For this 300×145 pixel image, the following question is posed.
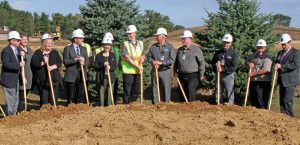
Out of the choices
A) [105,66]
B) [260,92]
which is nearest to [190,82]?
[260,92]

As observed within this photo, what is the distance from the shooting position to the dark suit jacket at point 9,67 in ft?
35.0

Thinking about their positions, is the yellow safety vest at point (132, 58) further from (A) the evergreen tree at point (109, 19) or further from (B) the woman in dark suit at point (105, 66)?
(A) the evergreen tree at point (109, 19)

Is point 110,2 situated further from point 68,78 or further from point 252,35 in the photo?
point 68,78

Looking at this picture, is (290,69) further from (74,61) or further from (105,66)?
(74,61)

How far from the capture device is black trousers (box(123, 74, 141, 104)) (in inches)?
456

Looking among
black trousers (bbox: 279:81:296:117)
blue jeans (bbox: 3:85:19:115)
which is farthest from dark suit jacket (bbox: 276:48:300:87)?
blue jeans (bbox: 3:85:19:115)

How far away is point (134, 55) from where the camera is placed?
456 inches

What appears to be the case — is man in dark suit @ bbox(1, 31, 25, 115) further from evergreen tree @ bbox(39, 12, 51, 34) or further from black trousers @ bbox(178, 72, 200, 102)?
evergreen tree @ bbox(39, 12, 51, 34)

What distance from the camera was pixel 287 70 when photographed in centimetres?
1102

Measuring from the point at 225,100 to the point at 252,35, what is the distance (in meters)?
4.38

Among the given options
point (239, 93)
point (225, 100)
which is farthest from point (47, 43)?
point (239, 93)

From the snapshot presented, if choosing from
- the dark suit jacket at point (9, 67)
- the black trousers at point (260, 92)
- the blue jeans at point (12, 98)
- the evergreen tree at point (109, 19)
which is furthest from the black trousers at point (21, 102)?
the black trousers at point (260, 92)

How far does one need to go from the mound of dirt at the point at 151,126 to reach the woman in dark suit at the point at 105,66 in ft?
5.17

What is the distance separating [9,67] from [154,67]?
320cm
